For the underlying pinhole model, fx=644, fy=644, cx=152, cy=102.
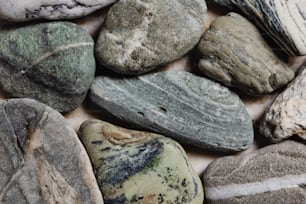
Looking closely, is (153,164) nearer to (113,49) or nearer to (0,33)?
(113,49)

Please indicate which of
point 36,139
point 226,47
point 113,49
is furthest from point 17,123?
point 226,47

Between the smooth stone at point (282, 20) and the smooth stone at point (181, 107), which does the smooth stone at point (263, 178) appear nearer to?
the smooth stone at point (181, 107)

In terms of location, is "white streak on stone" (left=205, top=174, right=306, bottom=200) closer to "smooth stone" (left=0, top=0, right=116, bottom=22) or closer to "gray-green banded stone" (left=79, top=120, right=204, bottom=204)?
"gray-green banded stone" (left=79, top=120, right=204, bottom=204)

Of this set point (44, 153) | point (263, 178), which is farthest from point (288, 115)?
point (44, 153)

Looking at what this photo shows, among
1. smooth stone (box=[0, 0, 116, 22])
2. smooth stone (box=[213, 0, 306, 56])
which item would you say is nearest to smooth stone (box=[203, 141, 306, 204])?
smooth stone (box=[213, 0, 306, 56])

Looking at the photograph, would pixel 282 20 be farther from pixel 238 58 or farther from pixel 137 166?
pixel 137 166

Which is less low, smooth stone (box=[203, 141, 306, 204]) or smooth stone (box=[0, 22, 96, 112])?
smooth stone (box=[0, 22, 96, 112])

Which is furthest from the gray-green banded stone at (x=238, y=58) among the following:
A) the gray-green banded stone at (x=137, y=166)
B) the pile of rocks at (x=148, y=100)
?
the gray-green banded stone at (x=137, y=166)
